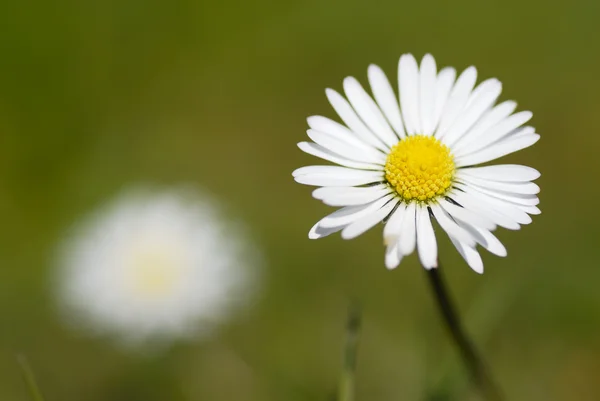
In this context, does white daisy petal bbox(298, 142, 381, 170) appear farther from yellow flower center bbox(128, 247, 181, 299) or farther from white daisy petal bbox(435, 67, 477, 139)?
yellow flower center bbox(128, 247, 181, 299)

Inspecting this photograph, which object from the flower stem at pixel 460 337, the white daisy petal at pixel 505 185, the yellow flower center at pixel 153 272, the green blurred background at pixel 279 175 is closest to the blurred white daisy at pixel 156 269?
the yellow flower center at pixel 153 272

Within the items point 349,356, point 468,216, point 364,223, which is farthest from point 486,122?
point 349,356

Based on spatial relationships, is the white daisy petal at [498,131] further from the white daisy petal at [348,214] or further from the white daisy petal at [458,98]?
the white daisy petal at [348,214]

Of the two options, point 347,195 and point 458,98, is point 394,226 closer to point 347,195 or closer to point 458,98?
point 347,195

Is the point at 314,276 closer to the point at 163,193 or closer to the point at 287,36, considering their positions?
the point at 163,193

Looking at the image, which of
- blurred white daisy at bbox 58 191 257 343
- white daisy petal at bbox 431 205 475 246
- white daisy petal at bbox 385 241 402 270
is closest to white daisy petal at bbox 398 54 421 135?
white daisy petal at bbox 431 205 475 246

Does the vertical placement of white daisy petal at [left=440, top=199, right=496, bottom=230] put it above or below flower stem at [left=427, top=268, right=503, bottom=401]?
above

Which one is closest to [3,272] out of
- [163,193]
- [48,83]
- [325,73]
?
[163,193]
